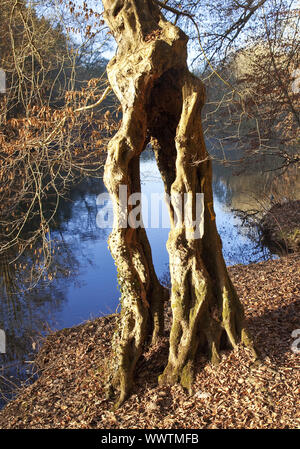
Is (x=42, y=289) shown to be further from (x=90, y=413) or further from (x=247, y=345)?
(x=247, y=345)

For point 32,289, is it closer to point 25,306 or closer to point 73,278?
point 25,306

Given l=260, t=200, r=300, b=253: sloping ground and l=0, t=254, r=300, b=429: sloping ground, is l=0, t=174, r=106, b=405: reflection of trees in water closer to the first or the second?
l=0, t=254, r=300, b=429: sloping ground

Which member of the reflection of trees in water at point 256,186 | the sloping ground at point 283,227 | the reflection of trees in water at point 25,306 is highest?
the reflection of trees in water at point 256,186

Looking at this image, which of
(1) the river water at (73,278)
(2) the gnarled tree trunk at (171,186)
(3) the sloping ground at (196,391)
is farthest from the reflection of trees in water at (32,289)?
(2) the gnarled tree trunk at (171,186)

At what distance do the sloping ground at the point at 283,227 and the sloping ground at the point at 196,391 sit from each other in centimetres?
523

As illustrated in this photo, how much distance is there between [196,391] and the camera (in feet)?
12.1

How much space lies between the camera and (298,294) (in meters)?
5.34

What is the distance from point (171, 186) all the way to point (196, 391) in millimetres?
2131

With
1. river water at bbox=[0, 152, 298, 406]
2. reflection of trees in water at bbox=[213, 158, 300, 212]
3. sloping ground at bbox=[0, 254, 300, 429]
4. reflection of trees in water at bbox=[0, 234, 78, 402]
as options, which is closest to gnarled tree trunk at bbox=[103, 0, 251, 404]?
sloping ground at bbox=[0, 254, 300, 429]

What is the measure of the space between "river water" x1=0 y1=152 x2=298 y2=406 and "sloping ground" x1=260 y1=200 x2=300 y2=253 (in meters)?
0.49

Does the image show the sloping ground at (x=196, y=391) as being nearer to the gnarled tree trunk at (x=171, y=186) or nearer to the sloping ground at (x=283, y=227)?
the gnarled tree trunk at (x=171, y=186)

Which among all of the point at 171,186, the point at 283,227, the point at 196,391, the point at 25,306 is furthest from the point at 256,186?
the point at 196,391

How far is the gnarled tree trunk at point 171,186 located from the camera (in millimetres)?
3752
